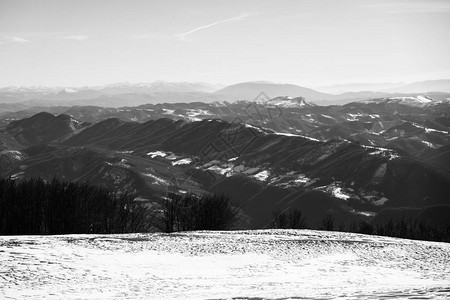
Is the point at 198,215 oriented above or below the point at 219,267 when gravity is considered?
below

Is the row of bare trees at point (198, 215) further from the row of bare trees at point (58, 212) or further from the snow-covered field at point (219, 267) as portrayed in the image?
the snow-covered field at point (219, 267)

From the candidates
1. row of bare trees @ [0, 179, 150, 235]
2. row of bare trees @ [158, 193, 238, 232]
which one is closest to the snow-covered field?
row of bare trees @ [158, 193, 238, 232]

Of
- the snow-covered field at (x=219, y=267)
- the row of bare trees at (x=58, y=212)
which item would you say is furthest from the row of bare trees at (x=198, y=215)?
the snow-covered field at (x=219, y=267)

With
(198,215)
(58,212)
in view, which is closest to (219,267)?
(198,215)

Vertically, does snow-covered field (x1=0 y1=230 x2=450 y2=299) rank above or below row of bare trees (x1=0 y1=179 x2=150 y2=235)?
above

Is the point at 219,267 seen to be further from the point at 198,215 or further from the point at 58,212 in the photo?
the point at 58,212

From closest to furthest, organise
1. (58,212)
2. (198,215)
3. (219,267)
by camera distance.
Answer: (219,267)
(58,212)
(198,215)

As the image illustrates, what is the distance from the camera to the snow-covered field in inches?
1011

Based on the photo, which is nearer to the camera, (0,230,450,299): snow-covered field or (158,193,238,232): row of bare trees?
(0,230,450,299): snow-covered field

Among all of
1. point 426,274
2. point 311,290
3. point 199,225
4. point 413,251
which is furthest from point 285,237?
point 199,225

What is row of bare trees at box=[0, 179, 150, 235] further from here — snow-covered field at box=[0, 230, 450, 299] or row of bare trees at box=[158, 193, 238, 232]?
snow-covered field at box=[0, 230, 450, 299]

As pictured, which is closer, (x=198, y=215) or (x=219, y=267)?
(x=219, y=267)

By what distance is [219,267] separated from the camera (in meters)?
34.5

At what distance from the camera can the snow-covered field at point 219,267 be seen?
25.7m
